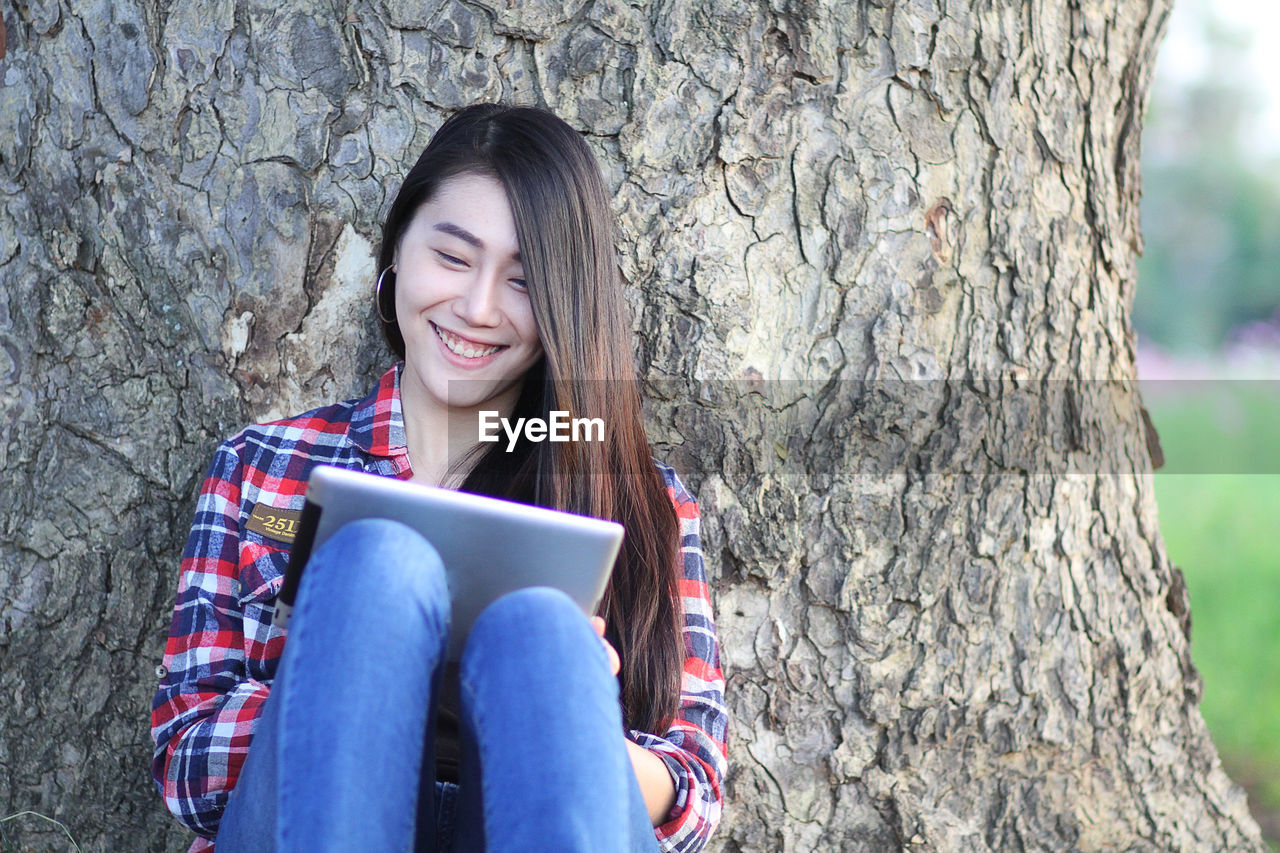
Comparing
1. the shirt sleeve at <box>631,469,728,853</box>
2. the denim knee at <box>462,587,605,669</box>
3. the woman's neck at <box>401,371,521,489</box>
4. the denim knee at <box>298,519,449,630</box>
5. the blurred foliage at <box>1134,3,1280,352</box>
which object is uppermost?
the blurred foliage at <box>1134,3,1280,352</box>

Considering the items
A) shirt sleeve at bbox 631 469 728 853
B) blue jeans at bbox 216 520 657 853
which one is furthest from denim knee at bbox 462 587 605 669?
shirt sleeve at bbox 631 469 728 853

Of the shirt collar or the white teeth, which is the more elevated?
the white teeth

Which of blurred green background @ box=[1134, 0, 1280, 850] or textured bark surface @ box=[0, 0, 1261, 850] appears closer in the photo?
textured bark surface @ box=[0, 0, 1261, 850]

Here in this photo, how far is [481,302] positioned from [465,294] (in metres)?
0.05

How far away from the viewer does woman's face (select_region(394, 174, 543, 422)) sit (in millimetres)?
1633

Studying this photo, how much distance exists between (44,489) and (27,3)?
2.99 feet

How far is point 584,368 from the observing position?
1.66 m

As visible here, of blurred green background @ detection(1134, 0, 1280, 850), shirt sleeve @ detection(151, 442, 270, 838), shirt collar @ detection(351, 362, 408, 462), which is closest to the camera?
shirt sleeve @ detection(151, 442, 270, 838)

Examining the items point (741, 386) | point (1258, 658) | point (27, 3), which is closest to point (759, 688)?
point (741, 386)

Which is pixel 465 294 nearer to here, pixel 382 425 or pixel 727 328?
pixel 382 425

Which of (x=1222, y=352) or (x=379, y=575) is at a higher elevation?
(x=1222, y=352)

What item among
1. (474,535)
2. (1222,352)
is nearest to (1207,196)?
(1222,352)

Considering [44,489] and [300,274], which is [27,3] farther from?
[44,489]

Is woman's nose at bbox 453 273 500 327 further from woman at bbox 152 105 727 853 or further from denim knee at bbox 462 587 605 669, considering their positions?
denim knee at bbox 462 587 605 669
